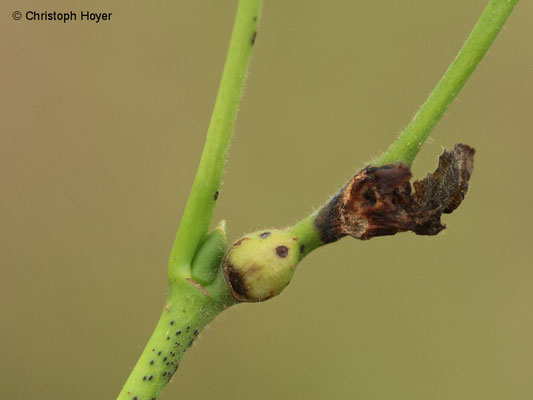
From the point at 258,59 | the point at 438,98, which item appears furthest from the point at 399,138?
the point at 258,59

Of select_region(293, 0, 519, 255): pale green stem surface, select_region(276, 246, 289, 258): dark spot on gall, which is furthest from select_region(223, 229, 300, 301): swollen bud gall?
select_region(293, 0, 519, 255): pale green stem surface

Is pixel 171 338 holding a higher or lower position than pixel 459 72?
lower

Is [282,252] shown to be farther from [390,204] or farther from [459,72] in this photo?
[459,72]

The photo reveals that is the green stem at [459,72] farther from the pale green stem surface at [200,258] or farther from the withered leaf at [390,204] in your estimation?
the pale green stem surface at [200,258]

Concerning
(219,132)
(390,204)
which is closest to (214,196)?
(219,132)

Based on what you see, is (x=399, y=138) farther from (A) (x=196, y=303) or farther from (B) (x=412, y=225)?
(A) (x=196, y=303)

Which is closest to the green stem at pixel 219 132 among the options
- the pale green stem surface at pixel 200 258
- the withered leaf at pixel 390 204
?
the pale green stem surface at pixel 200 258
